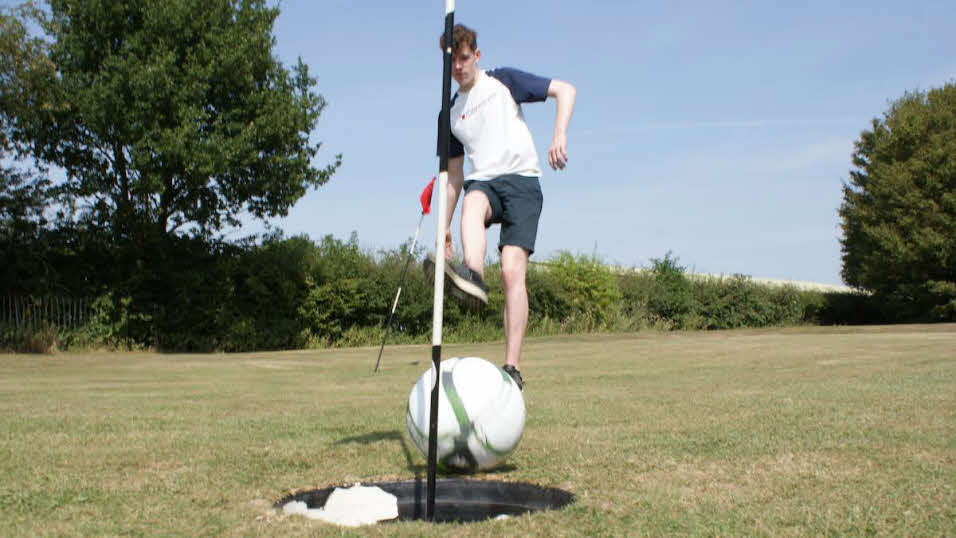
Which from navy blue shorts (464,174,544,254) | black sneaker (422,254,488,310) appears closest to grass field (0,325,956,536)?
black sneaker (422,254,488,310)

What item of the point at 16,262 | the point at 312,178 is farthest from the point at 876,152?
the point at 16,262

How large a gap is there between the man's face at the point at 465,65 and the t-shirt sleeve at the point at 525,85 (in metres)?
0.21

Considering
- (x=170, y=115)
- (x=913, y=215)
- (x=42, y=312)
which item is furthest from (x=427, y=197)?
(x=913, y=215)

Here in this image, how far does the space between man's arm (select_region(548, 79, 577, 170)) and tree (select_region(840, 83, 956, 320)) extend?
114 feet

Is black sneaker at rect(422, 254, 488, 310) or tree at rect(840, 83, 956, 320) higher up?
tree at rect(840, 83, 956, 320)

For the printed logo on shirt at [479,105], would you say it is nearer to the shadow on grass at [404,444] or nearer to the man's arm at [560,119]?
the man's arm at [560,119]

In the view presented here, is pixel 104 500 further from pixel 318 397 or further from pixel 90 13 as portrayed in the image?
pixel 90 13

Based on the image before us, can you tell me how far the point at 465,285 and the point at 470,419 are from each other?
0.84 m

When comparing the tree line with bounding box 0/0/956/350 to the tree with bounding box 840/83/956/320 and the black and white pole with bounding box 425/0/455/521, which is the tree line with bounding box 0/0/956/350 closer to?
the black and white pole with bounding box 425/0/455/521

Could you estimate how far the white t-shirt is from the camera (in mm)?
5000

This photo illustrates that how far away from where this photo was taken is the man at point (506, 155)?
493 centimetres

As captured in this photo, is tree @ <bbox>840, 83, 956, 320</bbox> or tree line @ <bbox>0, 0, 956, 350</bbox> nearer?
tree line @ <bbox>0, 0, 956, 350</bbox>

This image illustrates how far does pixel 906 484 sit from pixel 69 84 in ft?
64.6

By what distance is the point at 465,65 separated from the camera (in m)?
4.95
